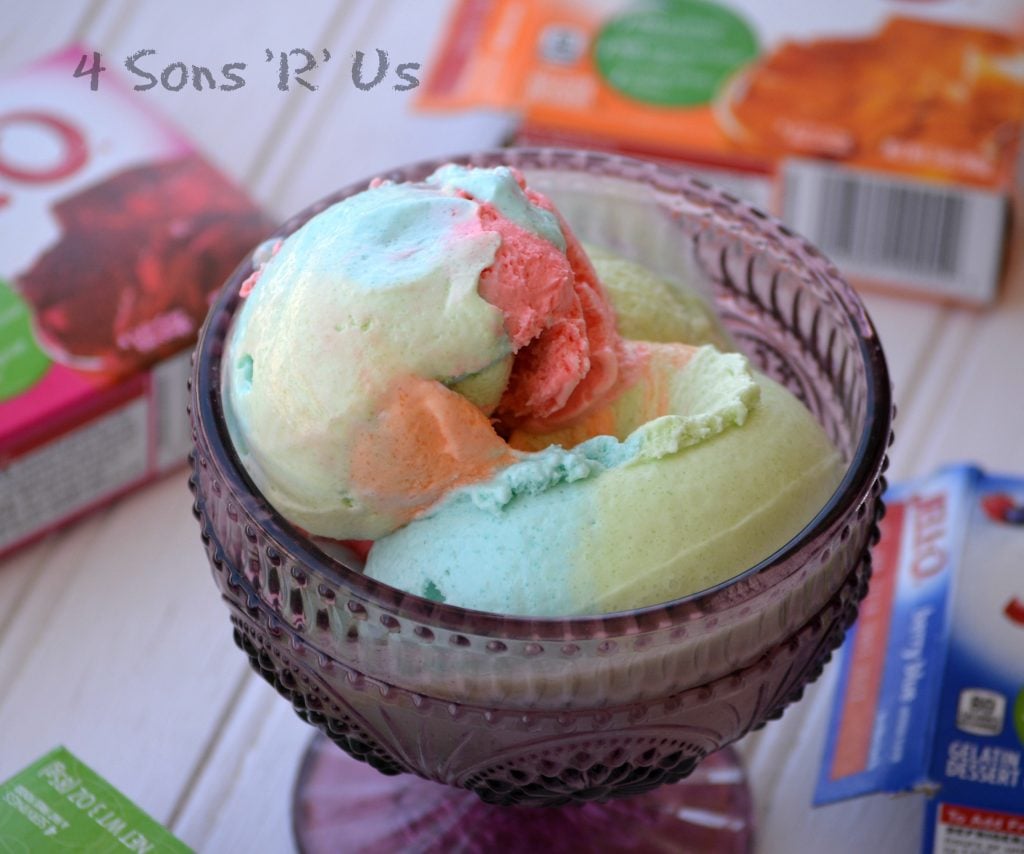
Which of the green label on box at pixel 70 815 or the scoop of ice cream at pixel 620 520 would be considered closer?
the scoop of ice cream at pixel 620 520

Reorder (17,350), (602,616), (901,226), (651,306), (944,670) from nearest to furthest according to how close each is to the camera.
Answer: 1. (602,616)
2. (651,306)
3. (944,670)
4. (17,350)
5. (901,226)

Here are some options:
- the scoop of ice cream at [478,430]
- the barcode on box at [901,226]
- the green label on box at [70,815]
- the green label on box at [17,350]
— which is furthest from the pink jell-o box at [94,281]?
the barcode on box at [901,226]

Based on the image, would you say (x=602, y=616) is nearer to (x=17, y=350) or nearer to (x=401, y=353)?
(x=401, y=353)

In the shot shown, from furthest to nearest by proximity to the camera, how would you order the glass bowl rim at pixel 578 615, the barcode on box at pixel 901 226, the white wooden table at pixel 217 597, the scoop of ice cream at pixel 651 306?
the barcode on box at pixel 901 226
the white wooden table at pixel 217 597
the scoop of ice cream at pixel 651 306
the glass bowl rim at pixel 578 615

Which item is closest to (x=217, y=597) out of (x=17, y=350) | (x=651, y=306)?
(x=17, y=350)

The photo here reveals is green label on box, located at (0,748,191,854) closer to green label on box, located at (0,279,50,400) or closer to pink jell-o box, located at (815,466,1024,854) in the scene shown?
green label on box, located at (0,279,50,400)

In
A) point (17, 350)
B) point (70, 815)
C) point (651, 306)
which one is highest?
point (651, 306)

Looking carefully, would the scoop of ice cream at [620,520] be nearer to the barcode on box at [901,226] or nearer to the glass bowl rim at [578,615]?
the glass bowl rim at [578,615]

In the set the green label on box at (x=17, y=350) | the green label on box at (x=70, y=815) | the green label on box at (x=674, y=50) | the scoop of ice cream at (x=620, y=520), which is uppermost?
the green label on box at (x=674, y=50)
